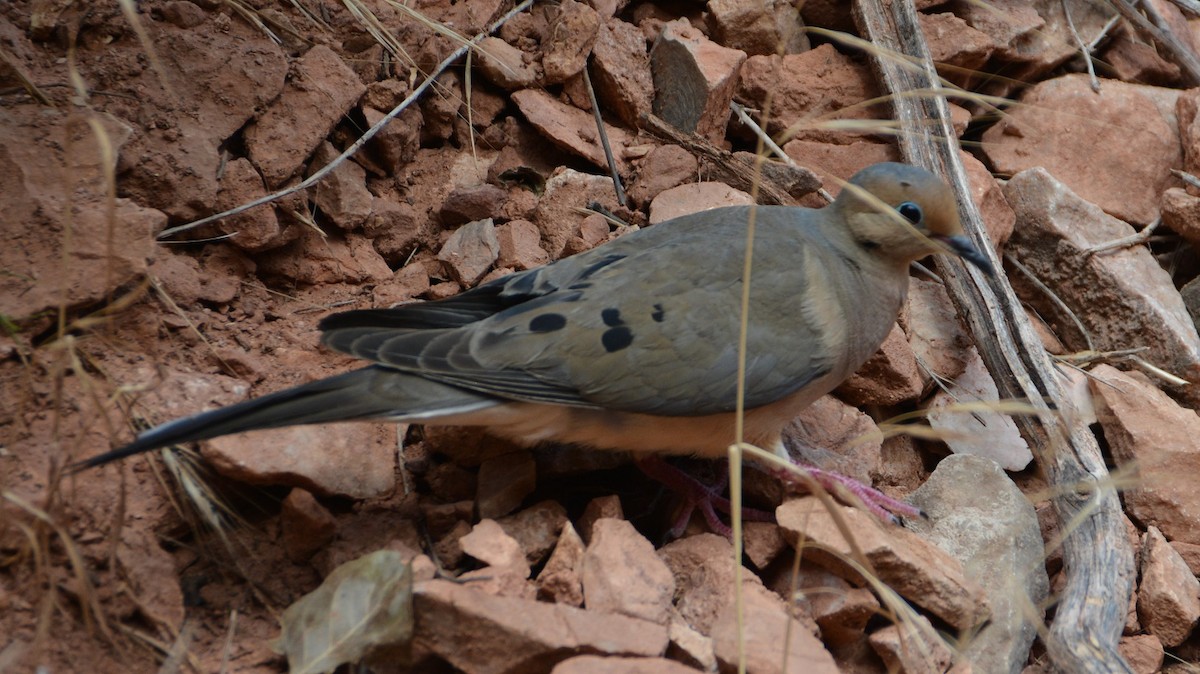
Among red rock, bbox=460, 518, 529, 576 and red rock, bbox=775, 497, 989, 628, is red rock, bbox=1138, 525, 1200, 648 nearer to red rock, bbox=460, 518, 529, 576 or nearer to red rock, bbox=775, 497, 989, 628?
red rock, bbox=775, 497, 989, 628

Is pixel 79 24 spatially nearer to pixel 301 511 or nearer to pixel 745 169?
pixel 301 511

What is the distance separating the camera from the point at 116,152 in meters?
3.18

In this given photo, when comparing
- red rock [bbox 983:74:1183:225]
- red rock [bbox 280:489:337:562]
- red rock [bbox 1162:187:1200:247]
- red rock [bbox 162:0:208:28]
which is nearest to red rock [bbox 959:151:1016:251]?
red rock [bbox 983:74:1183:225]

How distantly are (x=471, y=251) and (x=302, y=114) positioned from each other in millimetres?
760

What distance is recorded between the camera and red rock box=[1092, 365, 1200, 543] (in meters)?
3.43

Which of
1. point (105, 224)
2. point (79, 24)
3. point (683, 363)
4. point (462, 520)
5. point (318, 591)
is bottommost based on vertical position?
point (462, 520)

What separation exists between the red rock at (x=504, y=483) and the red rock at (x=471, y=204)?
114 cm

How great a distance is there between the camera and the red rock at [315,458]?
269 centimetres

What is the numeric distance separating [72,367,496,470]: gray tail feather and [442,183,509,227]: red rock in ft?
4.14

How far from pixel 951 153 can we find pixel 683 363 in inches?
70.1

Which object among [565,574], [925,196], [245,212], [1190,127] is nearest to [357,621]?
[565,574]

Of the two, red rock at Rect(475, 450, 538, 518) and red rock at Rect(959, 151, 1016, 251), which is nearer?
red rock at Rect(475, 450, 538, 518)

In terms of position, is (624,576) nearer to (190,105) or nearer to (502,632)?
(502,632)

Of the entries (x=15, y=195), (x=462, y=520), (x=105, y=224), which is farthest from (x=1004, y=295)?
(x=15, y=195)
